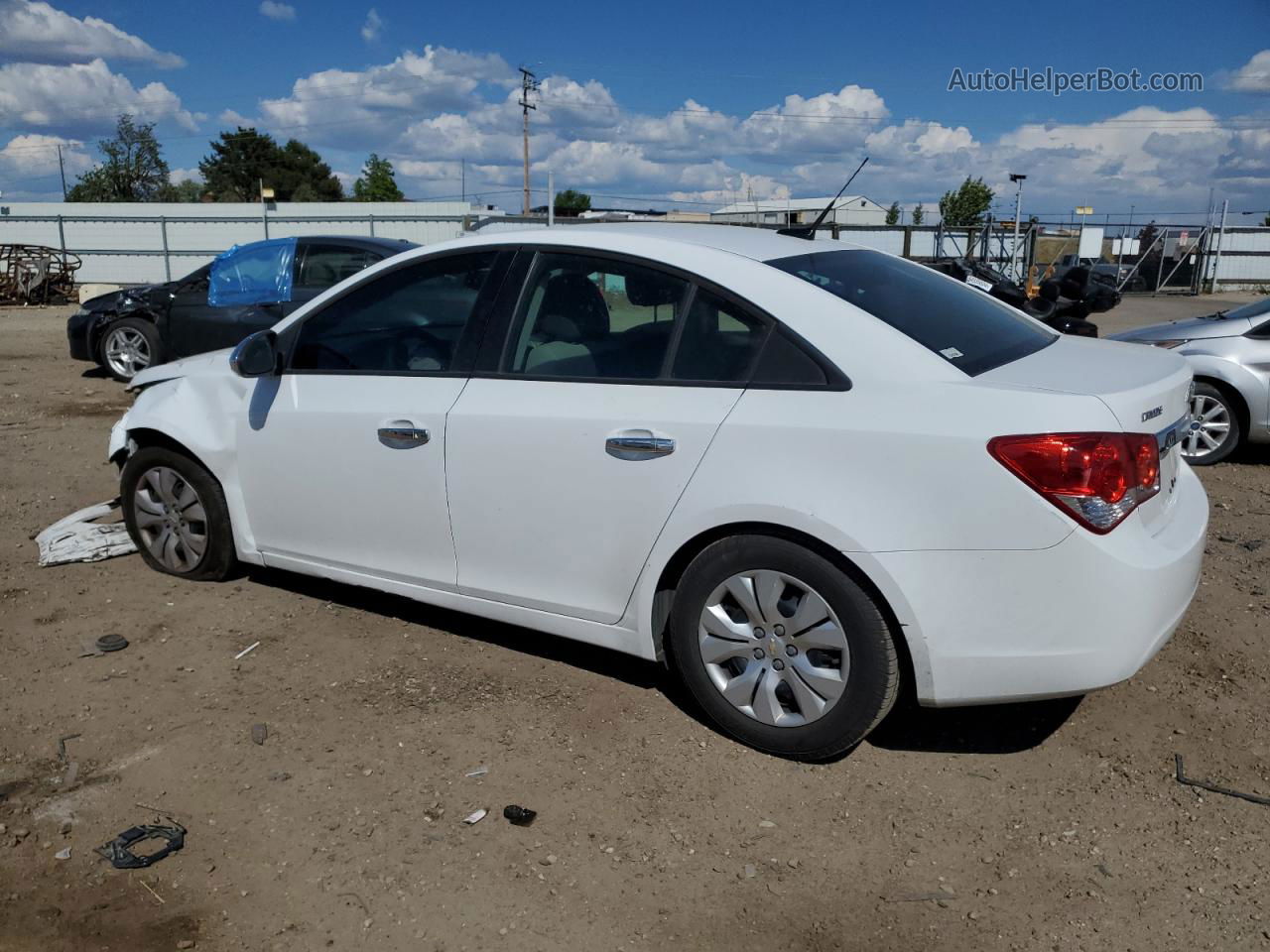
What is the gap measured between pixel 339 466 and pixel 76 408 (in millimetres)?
7314

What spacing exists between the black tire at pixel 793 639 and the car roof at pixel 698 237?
1029mm

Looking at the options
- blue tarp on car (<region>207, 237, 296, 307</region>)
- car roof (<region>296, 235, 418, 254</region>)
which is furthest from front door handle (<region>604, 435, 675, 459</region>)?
blue tarp on car (<region>207, 237, 296, 307</region>)

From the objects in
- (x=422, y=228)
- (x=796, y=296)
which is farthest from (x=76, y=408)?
(x=422, y=228)

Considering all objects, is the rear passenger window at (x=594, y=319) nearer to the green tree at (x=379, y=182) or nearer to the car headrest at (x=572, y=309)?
the car headrest at (x=572, y=309)

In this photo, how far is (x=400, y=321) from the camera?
4.15 metres

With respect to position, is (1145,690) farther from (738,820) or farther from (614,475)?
(614,475)

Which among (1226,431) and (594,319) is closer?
(594,319)

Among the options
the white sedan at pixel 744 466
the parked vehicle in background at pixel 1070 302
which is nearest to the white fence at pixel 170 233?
the parked vehicle in background at pixel 1070 302

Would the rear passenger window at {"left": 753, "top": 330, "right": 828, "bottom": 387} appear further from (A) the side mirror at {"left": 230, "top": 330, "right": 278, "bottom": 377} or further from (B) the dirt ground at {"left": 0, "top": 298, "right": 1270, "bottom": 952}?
(A) the side mirror at {"left": 230, "top": 330, "right": 278, "bottom": 377}

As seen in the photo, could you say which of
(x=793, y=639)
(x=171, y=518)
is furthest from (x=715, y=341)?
(x=171, y=518)

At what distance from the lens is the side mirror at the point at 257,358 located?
14.1 ft

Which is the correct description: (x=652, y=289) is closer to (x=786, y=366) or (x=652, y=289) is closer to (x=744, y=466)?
(x=786, y=366)

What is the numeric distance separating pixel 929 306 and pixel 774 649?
1.32 meters

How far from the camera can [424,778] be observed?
10.9 feet
